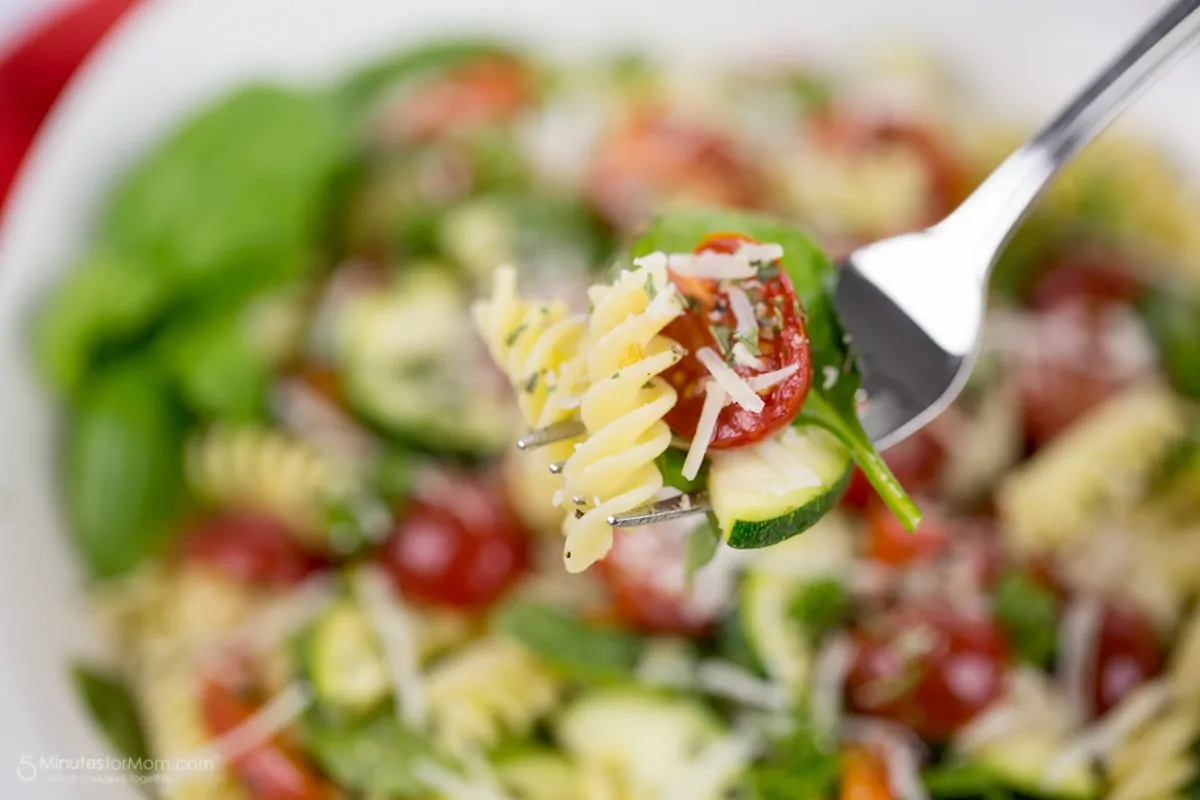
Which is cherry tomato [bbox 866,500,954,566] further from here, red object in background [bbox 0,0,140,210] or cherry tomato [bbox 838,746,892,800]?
red object in background [bbox 0,0,140,210]

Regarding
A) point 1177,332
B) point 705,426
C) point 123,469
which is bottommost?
point 1177,332

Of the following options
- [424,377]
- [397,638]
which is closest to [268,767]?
[397,638]

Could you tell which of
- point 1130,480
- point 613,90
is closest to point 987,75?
point 613,90

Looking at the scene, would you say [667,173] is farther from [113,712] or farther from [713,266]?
[113,712]

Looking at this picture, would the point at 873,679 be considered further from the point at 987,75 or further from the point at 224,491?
the point at 987,75


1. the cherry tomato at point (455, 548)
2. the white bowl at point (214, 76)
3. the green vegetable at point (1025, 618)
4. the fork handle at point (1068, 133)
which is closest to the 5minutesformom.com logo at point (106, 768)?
the white bowl at point (214, 76)

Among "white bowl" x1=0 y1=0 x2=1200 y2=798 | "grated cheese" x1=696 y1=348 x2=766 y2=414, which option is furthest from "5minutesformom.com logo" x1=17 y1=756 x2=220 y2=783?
"grated cheese" x1=696 y1=348 x2=766 y2=414
